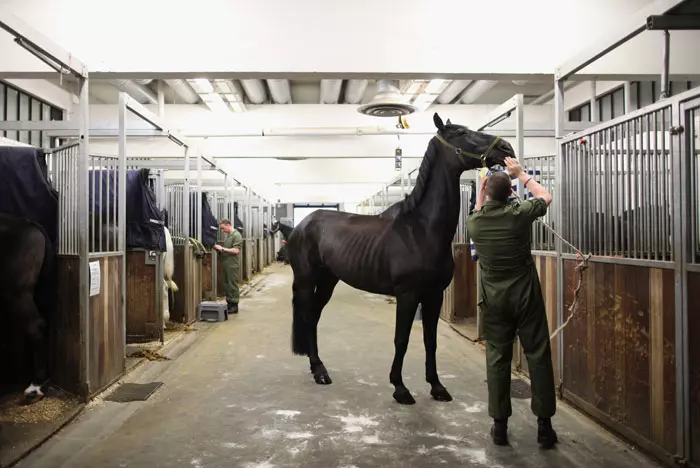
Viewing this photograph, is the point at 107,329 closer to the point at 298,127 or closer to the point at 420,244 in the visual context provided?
the point at 420,244

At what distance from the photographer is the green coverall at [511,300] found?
244 cm

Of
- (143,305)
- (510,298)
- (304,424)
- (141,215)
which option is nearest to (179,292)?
(143,305)

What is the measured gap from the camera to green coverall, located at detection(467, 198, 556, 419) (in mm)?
2441

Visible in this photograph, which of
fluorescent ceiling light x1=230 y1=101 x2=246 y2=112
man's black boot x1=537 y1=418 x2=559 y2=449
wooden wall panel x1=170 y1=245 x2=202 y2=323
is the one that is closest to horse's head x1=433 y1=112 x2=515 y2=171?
man's black boot x1=537 y1=418 x2=559 y2=449

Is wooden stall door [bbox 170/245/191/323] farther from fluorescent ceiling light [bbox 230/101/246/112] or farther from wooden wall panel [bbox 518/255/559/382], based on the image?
wooden wall panel [bbox 518/255/559/382]

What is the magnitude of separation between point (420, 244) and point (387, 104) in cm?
270

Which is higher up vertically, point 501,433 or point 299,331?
point 299,331

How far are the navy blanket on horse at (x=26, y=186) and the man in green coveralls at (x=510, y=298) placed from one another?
281 cm

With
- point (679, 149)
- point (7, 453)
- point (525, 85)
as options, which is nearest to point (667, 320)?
point (679, 149)

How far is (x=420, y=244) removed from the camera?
10.5ft

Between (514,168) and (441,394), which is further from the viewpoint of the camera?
(441,394)

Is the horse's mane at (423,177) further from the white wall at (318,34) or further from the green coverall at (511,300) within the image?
the white wall at (318,34)

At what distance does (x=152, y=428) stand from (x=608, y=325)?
8.39ft

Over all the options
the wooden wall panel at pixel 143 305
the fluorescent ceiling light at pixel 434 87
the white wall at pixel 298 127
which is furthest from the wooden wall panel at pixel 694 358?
the white wall at pixel 298 127
